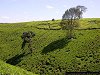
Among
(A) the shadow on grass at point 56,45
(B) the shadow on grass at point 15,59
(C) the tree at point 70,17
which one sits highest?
(C) the tree at point 70,17

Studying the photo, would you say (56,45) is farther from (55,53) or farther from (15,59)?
(15,59)

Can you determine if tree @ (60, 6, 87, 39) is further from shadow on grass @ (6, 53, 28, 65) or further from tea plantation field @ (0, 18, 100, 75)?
shadow on grass @ (6, 53, 28, 65)

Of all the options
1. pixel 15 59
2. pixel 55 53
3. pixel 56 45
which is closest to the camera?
pixel 55 53

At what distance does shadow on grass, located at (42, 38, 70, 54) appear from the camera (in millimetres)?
93231

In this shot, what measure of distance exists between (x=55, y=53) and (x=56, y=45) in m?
7.43

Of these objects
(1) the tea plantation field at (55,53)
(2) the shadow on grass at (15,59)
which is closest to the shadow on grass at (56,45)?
(1) the tea plantation field at (55,53)

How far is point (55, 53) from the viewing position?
89312 millimetres

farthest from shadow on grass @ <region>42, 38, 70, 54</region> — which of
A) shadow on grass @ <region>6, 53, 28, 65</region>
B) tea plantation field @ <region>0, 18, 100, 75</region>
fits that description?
shadow on grass @ <region>6, 53, 28, 65</region>

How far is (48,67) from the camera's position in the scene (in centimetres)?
7994

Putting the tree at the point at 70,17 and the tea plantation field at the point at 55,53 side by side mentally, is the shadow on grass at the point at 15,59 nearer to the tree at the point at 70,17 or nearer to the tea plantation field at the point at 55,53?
the tea plantation field at the point at 55,53

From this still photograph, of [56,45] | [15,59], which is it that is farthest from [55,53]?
[15,59]

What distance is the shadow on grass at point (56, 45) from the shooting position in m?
93.2

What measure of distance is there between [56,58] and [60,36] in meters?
23.3

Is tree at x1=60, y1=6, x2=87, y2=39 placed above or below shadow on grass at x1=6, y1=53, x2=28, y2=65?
above
